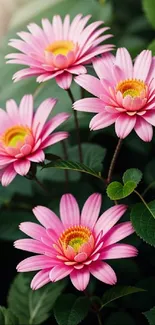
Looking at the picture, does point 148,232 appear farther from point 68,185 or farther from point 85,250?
point 68,185

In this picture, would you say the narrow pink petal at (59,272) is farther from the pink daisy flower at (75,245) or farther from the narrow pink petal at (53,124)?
the narrow pink petal at (53,124)

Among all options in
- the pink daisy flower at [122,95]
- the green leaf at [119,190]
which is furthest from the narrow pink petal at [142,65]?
the green leaf at [119,190]

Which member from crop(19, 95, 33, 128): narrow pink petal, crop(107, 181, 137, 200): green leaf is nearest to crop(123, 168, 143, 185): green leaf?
crop(107, 181, 137, 200): green leaf

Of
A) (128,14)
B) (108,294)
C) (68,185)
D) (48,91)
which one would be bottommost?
(108,294)

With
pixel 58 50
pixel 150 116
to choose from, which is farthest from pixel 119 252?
pixel 58 50

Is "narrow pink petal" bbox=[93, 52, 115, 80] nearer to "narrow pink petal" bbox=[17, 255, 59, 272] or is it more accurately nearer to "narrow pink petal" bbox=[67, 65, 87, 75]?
"narrow pink petal" bbox=[67, 65, 87, 75]

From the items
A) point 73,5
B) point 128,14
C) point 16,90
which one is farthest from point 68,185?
point 128,14

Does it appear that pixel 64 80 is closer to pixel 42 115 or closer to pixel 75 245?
pixel 42 115
